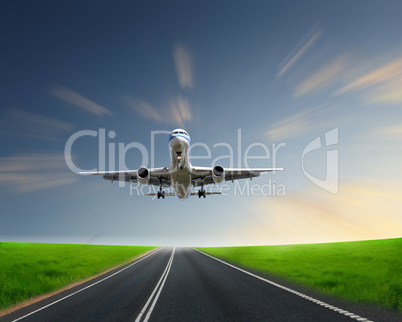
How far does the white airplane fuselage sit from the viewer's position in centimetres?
2452

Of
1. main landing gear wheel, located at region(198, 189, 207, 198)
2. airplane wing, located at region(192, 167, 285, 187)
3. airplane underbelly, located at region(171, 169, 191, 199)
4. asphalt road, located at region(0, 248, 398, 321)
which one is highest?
airplane wing, located at region(192, 167, 285, 187)

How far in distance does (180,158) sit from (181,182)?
5503 mm

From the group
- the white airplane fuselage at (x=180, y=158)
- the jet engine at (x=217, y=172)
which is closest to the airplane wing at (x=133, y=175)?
the white airplane fuselage at (x=180, y=158)

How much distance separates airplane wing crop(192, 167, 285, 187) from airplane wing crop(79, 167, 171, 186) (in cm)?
341

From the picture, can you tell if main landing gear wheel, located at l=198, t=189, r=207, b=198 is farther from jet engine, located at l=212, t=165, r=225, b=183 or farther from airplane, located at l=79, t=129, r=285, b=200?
jet engine, located at l=212, t=165, r=225, b=183

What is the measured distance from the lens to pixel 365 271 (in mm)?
13438

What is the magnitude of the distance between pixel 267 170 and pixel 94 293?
82.1ft

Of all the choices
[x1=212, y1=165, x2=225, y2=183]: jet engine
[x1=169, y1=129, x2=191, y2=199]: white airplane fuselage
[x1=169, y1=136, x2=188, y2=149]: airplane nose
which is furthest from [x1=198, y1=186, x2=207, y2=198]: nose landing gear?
[x1=169, y1=136, x2=188, y2=149]: airplane nose

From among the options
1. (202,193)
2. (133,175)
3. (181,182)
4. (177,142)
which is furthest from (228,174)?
(133,175)

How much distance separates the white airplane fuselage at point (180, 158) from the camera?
→ 80.5ft

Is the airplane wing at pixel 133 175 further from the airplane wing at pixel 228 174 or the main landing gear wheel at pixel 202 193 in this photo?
the main landing gear wheel at pixel 202 193

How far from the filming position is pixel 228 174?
33.4 meters

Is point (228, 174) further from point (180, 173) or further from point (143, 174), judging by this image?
point (143, 174)

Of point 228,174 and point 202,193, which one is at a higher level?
point 228,174
